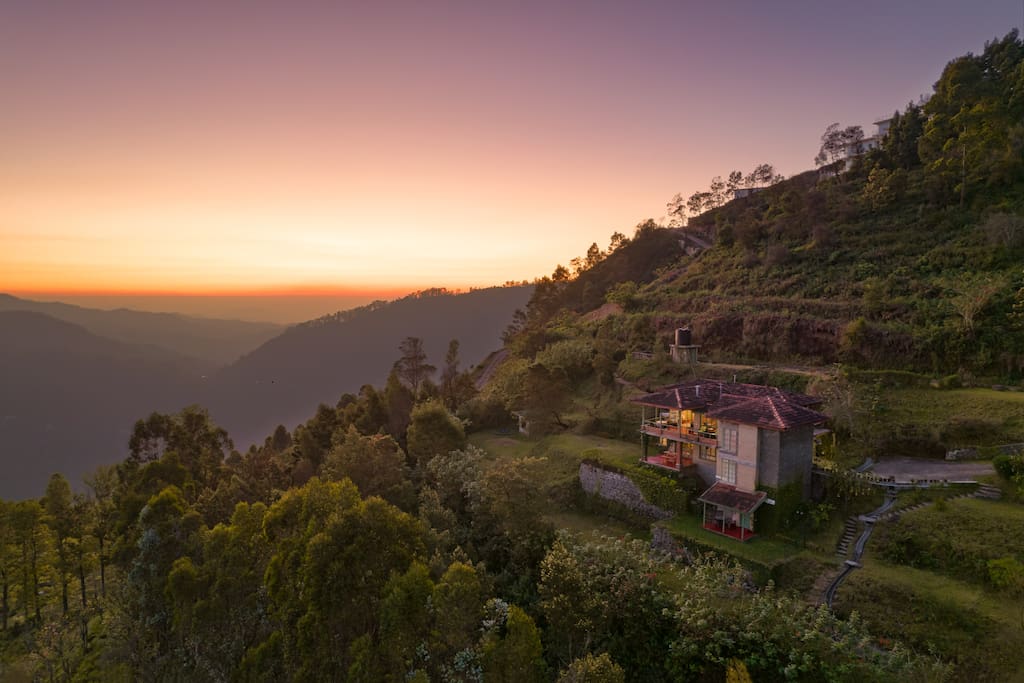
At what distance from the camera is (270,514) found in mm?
25172

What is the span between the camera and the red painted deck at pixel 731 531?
2614 cm

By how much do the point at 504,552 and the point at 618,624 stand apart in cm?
822

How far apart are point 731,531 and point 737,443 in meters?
4.48

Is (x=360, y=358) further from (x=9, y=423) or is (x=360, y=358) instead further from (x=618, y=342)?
(x=618, y=342)

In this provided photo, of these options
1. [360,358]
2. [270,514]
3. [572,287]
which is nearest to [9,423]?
[360,358]

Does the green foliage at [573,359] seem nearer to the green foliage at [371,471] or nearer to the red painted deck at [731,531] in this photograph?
the green foliage at [371,471]

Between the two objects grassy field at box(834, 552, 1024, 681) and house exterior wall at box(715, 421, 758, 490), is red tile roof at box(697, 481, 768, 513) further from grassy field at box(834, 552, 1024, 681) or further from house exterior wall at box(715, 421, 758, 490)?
grassy field at box(834, 552, 1024, 681)

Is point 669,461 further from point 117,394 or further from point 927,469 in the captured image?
point 117,394

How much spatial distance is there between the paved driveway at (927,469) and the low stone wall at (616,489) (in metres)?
12.0

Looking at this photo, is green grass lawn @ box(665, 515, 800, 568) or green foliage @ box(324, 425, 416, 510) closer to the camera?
green grass lawn @ box(665, 515, 800, 568)

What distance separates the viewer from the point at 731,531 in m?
26.8

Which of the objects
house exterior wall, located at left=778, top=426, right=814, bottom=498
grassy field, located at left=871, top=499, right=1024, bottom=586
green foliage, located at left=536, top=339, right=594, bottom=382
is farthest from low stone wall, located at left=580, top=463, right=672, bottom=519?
green foliage, located at left=536, top=339, right=594, bottom=382

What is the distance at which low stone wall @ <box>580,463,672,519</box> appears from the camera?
30802 millimetres

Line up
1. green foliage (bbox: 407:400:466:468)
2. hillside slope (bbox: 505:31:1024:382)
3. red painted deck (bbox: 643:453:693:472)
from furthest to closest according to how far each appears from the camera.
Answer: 1. green foliage (bbox: 407:400:466:468)
2. hillside slope (bbox: 505:31:1024:382)
3. red painted deck (bbox: 643:453:693:472)
